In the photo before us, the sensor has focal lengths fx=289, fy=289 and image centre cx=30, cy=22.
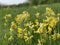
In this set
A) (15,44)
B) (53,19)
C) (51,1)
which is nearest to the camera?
(53,19)

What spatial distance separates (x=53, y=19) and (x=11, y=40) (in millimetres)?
768

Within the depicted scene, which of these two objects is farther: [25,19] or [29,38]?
[25,19]

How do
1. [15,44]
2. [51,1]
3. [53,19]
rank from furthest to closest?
[51,1], [15,44], [53,19]

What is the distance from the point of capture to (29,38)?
4152 millimetres

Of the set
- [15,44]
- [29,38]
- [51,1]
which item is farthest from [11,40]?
[51,1]

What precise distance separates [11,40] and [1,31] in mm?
952

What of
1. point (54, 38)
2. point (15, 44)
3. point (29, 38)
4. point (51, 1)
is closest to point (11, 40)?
point (15, 44)

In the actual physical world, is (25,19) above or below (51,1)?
above

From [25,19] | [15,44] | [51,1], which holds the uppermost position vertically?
[25,19]

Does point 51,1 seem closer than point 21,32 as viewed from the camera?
No

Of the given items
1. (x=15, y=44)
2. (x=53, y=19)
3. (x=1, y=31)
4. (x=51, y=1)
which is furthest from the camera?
(x=51, y=1)

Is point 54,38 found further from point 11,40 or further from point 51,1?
point 51,1

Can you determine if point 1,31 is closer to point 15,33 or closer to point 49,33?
point 15,33

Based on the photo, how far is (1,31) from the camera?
534cm
